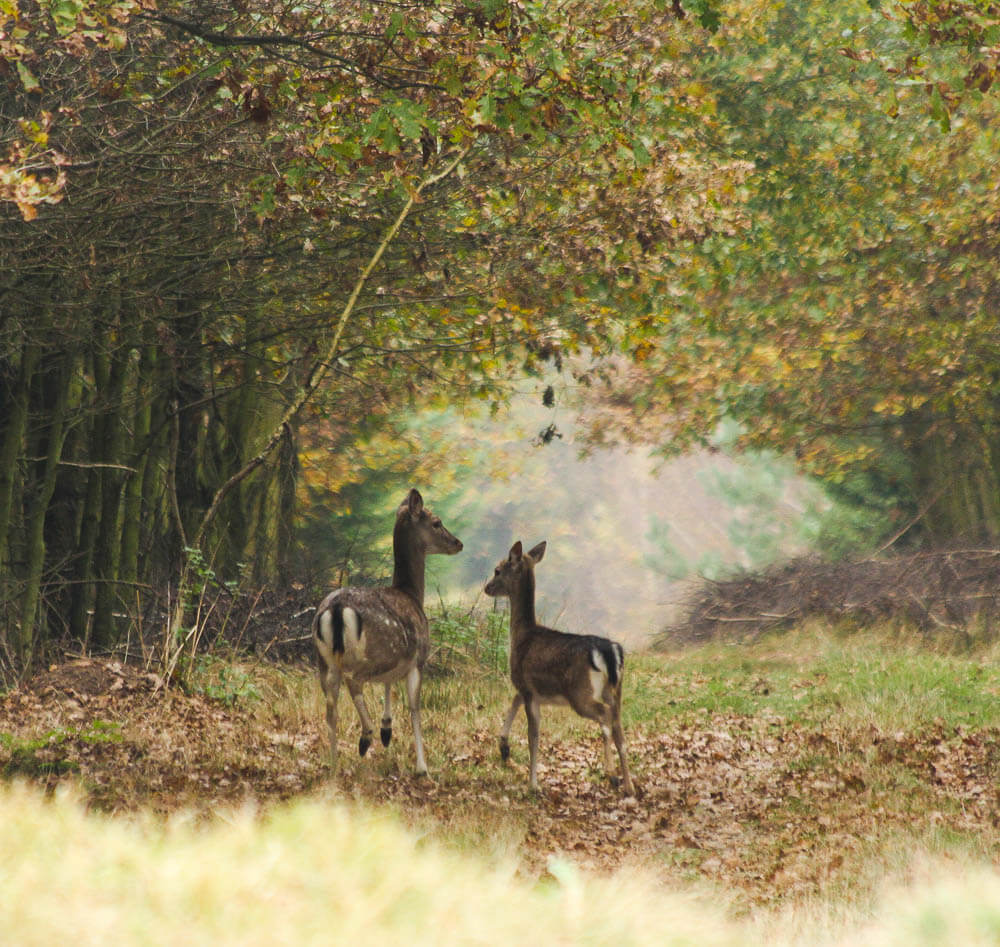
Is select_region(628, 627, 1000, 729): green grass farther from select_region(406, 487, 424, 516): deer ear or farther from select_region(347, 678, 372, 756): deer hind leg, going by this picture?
select_region(347, 678, 372, 756): deer hind leg

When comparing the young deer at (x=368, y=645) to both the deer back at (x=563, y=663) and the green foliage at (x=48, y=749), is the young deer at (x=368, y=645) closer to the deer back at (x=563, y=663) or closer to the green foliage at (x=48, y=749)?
the deer back at (x=563, y=663)

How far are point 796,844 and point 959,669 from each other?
9.95m

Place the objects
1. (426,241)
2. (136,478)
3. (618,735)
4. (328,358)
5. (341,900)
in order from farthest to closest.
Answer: (136,478) → (426,241) → (328,358) → (618,735) → (341,900)

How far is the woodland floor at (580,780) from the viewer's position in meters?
7.98

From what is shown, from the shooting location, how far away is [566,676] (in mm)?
9930

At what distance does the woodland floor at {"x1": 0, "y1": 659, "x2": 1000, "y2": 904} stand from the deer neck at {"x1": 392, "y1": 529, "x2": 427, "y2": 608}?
1.42 metres

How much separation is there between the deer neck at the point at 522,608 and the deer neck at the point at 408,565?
0.84m

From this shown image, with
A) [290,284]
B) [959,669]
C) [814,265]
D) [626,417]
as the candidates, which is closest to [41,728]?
[290,284]

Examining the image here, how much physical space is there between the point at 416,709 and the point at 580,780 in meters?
1.52

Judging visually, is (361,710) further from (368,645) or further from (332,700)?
(368,645)

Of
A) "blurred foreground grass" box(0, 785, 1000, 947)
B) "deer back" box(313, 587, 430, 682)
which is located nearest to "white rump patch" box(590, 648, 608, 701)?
"deer back" box(313, 587, 430, 682)

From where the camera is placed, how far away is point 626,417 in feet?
100

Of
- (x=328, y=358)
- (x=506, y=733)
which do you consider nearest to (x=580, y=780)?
(x=506, y=733)

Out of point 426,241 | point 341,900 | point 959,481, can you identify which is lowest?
point 341,900
